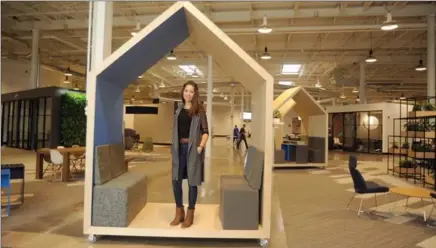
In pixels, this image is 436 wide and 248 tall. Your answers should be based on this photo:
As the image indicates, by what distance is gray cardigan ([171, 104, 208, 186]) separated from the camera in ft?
12.2

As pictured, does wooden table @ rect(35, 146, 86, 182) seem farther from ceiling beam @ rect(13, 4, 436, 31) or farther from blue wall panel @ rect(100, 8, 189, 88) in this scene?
ceiling beam @ rect(13, 4, 436, 31)

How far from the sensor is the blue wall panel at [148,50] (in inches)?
149

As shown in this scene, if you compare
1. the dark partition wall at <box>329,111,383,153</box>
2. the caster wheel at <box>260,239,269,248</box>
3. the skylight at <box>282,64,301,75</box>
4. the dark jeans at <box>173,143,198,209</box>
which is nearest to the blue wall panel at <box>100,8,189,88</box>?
the dark jeans at <box>173,143,198,209</box>

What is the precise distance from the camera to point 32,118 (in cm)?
1562

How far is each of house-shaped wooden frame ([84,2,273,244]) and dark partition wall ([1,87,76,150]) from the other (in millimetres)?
10993

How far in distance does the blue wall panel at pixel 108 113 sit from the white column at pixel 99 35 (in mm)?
559

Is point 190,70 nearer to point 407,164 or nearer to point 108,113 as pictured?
point 407,164

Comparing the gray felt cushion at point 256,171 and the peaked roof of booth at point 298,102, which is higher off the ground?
the peaked roof of booth at point 298,102

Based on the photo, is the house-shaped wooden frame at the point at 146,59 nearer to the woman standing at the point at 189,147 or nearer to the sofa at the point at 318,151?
the woman standing at the point at 189,147

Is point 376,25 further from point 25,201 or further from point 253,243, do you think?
point 25,201

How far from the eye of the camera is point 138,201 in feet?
13.7

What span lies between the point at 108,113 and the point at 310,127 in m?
9.21

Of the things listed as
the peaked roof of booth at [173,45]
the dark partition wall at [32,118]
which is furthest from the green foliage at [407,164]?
the dark partition wall at [32,118]

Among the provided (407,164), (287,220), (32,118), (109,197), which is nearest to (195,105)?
(109,197)
